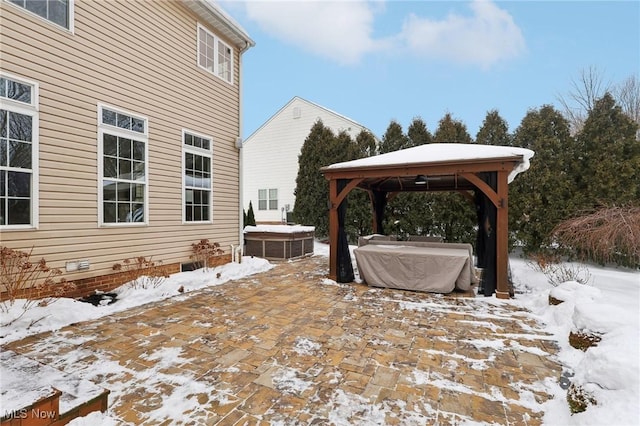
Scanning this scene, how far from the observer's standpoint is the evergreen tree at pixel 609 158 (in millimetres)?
7245

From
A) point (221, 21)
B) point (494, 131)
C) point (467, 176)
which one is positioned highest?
point (221, 21)

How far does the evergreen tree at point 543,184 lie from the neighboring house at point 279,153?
25.2ft

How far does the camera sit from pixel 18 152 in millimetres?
4016

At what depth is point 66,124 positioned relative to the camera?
4.52 m

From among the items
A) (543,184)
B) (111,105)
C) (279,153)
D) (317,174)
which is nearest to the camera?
(111,105)

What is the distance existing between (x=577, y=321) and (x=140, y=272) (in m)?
6.50

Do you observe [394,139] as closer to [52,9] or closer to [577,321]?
[577,321]

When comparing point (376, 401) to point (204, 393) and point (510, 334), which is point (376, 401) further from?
point (510, 334)

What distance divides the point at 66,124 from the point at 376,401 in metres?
5.51

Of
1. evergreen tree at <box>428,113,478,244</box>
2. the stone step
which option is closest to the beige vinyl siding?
the stone step

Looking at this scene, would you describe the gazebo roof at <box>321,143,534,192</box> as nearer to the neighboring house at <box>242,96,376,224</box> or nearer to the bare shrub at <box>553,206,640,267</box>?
the bare shrub at <box>553,206,640,267</box>

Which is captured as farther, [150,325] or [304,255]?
[304,255]

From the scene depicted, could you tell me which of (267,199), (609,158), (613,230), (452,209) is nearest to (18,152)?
(613,230)

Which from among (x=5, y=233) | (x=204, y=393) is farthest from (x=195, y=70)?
(x=204, y=393)
